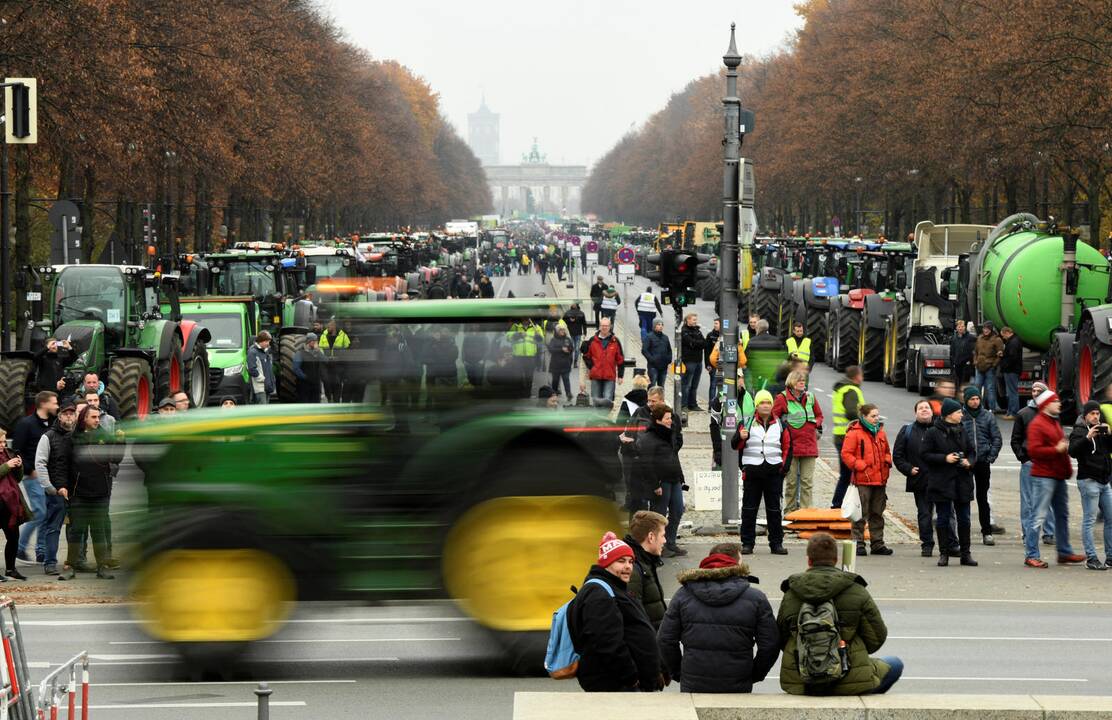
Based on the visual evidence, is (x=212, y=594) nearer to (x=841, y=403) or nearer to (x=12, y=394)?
(x=841, y=403)

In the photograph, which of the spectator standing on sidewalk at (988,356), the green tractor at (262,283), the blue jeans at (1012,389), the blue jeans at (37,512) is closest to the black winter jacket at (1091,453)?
the blue jeans at (37,512)

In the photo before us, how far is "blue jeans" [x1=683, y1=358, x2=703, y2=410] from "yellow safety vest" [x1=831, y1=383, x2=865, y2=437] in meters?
11.7

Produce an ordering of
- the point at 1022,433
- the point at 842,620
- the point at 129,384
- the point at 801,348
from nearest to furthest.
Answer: the point at 842,620, the point at 1022,433, the point at 129,384, the point at 801,348

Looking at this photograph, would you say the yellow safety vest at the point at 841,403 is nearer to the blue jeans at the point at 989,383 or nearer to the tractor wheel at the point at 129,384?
the tractor wheel at the point at 129,384

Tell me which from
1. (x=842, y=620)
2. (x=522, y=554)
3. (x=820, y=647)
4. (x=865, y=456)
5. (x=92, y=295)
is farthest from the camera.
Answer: (x=92, y=295)

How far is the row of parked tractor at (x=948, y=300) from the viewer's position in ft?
107

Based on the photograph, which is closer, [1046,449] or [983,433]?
[1046,449]

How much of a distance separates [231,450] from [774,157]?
86.5 m

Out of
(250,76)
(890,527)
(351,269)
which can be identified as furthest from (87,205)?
(890,527)

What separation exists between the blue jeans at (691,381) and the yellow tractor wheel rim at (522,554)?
2085 centimetres

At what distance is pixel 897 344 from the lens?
40.2 metres

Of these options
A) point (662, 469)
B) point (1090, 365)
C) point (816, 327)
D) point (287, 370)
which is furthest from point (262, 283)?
point (662, 469)

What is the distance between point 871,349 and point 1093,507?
22.3 meters

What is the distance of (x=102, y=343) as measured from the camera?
98.1ft
